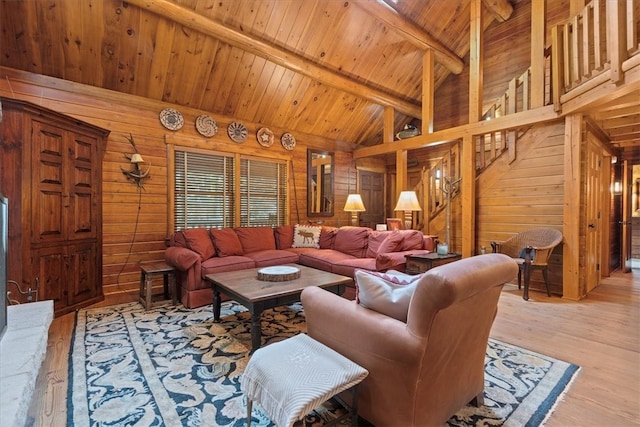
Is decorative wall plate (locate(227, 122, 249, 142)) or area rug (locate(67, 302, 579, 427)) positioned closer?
area rug (locate(67, 302, 579, 427))

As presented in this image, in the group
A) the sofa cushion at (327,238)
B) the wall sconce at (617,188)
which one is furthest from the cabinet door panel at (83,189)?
the wall sconce at (617,188)

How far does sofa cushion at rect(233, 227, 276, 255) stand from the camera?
14.9 ft

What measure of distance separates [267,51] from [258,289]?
135 inches

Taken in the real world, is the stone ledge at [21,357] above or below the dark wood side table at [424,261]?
below

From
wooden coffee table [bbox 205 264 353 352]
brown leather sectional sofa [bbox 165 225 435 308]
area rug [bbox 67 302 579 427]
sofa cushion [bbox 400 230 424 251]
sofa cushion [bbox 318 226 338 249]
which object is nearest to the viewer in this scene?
area rug [bbox 67 302 579 427]

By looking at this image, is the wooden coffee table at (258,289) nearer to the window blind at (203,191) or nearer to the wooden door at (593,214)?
the window blind at (203,191)

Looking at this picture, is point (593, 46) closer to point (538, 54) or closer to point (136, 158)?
point (538, 54)

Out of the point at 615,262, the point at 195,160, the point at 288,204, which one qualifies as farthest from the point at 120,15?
the point at 615,262

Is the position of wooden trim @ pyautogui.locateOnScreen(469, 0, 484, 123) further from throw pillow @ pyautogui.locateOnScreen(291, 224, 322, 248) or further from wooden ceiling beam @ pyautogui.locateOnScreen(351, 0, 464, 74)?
throw pillow @ pyautogui.locateOnScreen(291, 224, 322, 248)

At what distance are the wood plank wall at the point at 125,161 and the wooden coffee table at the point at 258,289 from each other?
1.86m

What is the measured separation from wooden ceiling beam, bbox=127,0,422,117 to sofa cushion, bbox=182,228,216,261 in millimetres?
2603

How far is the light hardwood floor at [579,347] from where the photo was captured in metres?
1.67

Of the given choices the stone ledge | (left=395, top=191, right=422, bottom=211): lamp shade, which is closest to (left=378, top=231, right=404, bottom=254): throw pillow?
(left=395, top=191, right=422, bottom=211): lamp shade

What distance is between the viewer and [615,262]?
5645mm
